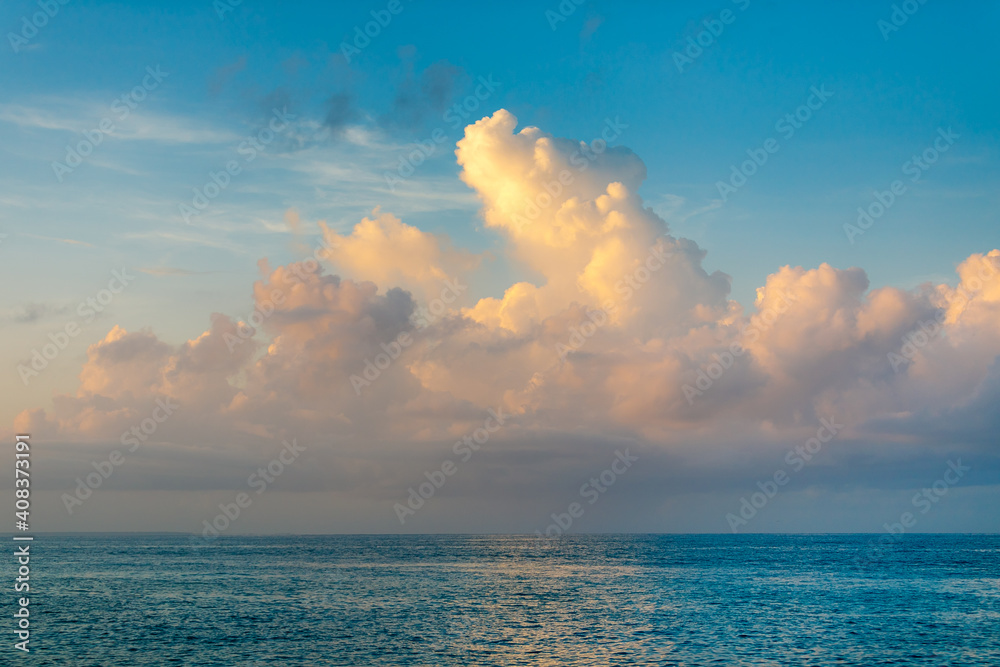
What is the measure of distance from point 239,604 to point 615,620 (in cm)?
3927

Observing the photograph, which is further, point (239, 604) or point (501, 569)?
point (501, 569)

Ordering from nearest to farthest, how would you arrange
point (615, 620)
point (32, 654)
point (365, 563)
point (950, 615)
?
1. point (32, 654)
2. point (615, 620)
3. point (950, 615)
4. point (365, 563)

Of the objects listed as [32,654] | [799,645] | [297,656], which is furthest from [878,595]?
[32,654]

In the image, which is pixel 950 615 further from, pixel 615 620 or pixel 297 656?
pixel 297 656

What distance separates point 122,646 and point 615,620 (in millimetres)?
41386

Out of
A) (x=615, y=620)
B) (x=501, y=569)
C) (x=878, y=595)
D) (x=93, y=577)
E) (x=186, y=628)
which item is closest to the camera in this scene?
(x=186, y=628)

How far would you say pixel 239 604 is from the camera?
7956 centimetres

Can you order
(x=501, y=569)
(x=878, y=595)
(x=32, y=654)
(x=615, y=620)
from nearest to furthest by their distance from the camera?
1. (x=32, y=654)
2. (x=615, y=620)
3. (x=878, y=595)
4. (x=501, y=569)

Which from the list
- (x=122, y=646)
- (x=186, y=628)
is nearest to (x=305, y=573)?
(x=186, y=628)

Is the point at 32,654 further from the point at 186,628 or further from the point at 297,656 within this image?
the point at 297,656

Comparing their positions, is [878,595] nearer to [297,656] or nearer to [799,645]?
[799,645]

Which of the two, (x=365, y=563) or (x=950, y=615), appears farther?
(x=365, y=563)

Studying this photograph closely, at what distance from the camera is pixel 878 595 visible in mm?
93188

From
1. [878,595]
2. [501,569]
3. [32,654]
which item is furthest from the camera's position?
[501,569]
